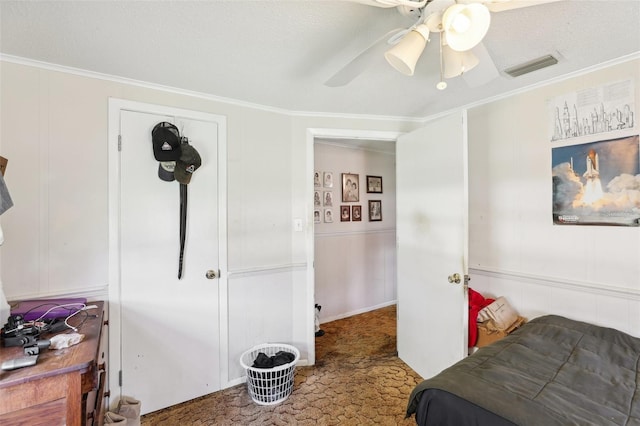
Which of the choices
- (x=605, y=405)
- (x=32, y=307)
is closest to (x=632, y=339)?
(x=605, y=405)

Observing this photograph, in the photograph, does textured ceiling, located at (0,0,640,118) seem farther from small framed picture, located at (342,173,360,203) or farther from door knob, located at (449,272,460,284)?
small framed picture, located at (342,173,360,203)

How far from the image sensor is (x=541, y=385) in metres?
1.23

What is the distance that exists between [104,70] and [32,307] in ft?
4.65

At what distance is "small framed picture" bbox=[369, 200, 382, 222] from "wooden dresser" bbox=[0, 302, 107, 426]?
3.35 metres

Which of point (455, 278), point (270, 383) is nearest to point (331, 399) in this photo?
point (270, 383)

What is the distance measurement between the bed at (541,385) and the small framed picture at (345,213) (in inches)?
94.4

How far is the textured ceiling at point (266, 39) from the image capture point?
1313mm

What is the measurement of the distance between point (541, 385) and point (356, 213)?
286cm

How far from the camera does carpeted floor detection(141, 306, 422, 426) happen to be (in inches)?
78.0

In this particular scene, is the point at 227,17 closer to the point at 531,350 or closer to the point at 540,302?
the point at 531,350

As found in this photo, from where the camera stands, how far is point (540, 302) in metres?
2.14

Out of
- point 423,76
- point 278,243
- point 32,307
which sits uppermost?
point 423,76

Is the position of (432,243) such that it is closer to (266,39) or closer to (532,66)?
(532,66)

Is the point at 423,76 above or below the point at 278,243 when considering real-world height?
above
